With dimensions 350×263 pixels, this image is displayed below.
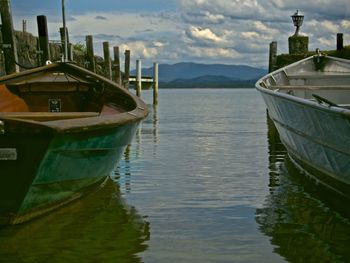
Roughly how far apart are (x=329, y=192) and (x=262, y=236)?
2.61 metres

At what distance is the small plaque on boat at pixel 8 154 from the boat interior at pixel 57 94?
4334mm

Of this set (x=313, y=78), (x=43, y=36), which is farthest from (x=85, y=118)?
(x=43, y=36)

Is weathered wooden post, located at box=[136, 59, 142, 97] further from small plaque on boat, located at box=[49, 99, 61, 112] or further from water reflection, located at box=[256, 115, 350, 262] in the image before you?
water reflection, located at box=[256, 115, 350, 262]

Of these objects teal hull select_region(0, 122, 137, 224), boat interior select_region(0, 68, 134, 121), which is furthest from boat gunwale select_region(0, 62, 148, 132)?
boat interior select_region(0, 68, 134, 121)

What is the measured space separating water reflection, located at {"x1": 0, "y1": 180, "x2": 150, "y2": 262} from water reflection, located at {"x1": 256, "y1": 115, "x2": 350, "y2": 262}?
1464 mm

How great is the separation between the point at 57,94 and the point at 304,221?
5.56 m

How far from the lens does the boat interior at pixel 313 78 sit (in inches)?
542

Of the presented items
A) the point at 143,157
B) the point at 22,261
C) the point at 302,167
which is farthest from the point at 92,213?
the point at 143,157

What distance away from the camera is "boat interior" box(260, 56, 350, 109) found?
1377 centimetres

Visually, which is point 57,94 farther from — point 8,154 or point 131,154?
point 8,154

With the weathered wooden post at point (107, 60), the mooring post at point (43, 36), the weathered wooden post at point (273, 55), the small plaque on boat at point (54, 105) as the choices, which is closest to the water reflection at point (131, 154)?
the small plaque on boat at point (54, 105)

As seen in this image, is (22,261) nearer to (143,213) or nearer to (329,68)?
(143,213)

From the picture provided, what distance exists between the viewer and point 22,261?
20.1ft

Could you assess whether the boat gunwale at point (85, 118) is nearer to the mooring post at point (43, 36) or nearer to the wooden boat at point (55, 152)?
the wooden boat at point (55, 152)
